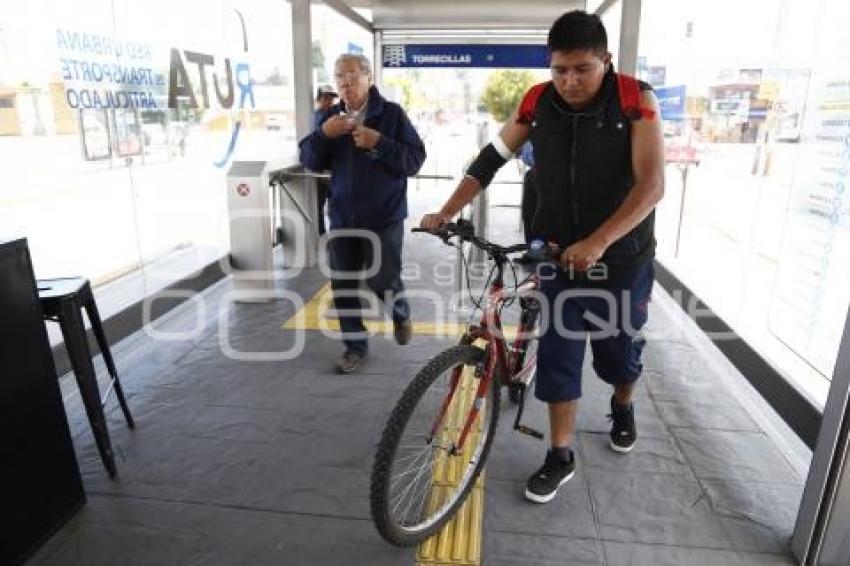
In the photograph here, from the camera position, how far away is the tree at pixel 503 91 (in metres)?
18.0

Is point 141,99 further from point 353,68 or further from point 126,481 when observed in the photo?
point 126,481

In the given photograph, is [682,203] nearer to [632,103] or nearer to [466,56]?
[632,103]

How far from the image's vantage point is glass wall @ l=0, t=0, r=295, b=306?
3131mm

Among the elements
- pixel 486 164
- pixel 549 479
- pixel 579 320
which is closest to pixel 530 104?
pixel 486 164

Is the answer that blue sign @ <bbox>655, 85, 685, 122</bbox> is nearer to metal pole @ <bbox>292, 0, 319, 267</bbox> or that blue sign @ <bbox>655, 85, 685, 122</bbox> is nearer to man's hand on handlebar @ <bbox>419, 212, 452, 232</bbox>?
metal pole @ <bbox>292, 0, 319, 267</bbox>

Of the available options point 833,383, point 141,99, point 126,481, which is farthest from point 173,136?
point 833,383

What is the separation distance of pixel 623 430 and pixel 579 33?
1695mm

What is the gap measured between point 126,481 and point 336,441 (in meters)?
0.85

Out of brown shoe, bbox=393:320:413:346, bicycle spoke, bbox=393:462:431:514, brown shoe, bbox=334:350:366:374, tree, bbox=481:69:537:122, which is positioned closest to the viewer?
bicycle spoke, bbox=393:462:431:514

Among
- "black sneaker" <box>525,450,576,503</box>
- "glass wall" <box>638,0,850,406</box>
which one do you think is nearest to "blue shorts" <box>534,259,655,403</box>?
"black sneaker" <box>525,450,576,503</box>

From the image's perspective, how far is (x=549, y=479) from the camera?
2350mm

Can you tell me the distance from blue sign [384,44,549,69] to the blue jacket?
6.59 meters

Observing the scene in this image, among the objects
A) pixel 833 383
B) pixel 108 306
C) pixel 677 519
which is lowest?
pixel 677 519

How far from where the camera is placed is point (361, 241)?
11.0ft
